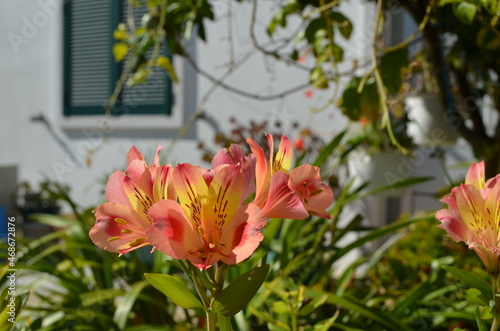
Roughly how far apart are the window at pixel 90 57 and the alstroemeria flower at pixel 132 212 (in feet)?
15.9

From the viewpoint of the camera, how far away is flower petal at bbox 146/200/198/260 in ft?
1.38

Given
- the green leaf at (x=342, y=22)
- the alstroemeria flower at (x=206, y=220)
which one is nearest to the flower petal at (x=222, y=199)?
the alstroemeria flower at (x=206, y=220)

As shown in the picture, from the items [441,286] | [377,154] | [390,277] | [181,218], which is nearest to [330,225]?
[390,277]

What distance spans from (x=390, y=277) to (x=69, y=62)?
473 cm

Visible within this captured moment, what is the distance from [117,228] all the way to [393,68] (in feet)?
3.07

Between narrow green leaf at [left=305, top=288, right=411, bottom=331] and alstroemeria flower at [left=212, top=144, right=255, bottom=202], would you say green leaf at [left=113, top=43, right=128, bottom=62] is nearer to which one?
narrow green leaf at [left=305, top=288, right=411, bottom=331]

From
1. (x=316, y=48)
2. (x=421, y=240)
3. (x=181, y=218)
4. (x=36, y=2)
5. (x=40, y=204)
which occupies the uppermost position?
(x=36, y=2)

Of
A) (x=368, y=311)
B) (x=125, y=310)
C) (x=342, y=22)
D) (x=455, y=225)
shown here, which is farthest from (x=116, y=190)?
(x=342, y=22)

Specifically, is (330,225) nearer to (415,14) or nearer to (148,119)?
(415,14)

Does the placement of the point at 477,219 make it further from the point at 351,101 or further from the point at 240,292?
the point at 351,101

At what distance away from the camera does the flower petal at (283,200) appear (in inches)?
17.7

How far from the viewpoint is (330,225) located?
5.33 ft

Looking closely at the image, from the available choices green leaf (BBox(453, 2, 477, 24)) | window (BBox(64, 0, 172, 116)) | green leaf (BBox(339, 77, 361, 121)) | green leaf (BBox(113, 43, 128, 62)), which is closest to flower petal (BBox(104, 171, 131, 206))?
green leaf (BBox(453, 2, 477, 24))

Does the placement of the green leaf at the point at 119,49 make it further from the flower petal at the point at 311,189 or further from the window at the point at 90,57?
the window at the point at 90,57
